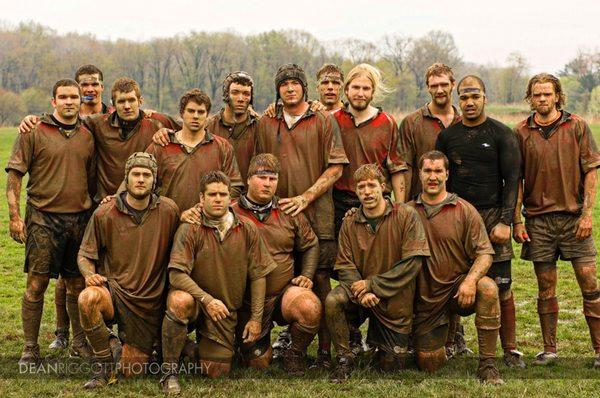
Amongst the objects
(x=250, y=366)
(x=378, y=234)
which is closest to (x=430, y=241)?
(x=378, y=234)

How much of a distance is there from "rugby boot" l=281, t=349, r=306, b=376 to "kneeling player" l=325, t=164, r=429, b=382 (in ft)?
1.18

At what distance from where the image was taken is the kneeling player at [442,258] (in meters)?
6.80

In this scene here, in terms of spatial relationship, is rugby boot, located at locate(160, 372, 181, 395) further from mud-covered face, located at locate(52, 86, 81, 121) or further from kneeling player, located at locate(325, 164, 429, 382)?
mud-covered face, located at locate(52, 86, 81, 121)

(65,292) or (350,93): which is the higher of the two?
(350,93)

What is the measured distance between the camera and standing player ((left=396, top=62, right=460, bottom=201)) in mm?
7480

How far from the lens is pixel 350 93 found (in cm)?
744

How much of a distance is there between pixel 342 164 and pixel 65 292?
319 centimetres

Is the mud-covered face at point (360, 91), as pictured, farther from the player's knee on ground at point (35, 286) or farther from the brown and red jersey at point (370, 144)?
the player's knee on ground at point (35, 286)

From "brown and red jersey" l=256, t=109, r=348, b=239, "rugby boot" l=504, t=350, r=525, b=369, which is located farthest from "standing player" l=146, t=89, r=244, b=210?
"rugby boot" l=504, t=350, r=525, b=369

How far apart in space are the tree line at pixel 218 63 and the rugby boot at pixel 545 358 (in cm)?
6776

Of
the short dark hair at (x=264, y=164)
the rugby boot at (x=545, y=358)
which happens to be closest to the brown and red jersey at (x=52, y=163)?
the short dark hair at (x=264, y=164)

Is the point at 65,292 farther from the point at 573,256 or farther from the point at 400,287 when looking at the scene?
the point at 573,256

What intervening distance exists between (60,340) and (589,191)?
534 cm

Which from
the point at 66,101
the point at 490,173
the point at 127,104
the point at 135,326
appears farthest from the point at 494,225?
the point at 66,101
